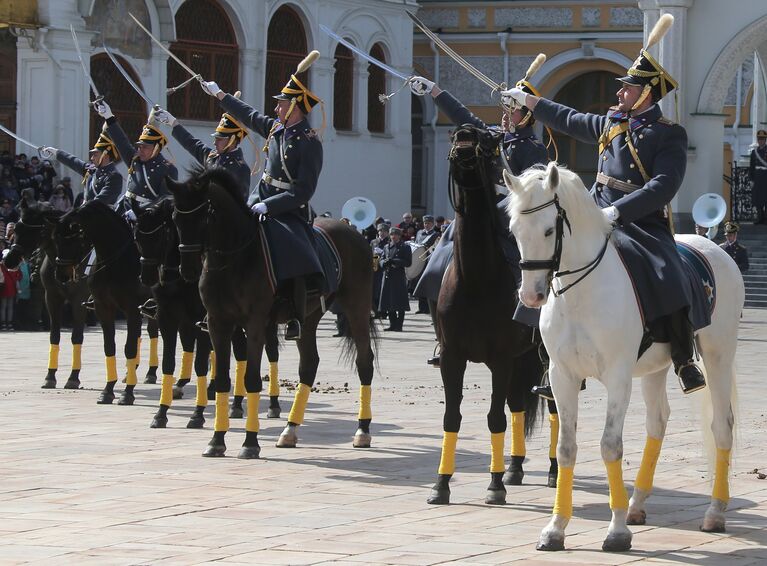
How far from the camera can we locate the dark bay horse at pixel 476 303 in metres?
9.66

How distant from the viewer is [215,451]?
11516 mm

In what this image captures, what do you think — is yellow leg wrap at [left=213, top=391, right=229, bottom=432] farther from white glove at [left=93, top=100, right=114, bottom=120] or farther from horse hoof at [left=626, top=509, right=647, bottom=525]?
white glove at [left=93, top=100, right=114, bottom=120]

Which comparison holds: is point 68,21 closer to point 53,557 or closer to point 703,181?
point 703,181

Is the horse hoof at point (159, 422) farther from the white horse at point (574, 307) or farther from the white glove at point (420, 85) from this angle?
the white horse at point (574, 307)

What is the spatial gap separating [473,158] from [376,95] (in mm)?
32146

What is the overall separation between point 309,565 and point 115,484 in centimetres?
282

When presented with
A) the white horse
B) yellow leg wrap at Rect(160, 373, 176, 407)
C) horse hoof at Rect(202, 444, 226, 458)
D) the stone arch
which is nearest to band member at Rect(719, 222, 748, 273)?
the stone arch

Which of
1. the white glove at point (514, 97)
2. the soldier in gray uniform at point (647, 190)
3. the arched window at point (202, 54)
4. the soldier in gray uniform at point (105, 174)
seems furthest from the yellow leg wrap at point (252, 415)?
the arched window at point (202, 54)

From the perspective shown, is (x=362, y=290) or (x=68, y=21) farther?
(x=68, y=21)

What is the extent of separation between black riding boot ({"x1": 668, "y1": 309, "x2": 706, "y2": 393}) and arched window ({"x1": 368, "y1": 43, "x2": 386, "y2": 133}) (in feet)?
108

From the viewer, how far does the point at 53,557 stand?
7754 mm

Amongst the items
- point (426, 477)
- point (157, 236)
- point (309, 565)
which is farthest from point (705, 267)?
point (157, 236)

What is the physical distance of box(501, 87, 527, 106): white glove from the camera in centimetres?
955

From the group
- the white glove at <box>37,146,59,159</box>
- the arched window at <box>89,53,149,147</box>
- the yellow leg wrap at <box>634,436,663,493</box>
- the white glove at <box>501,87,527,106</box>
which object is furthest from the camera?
the arched window at <box>89,53,149,147</box>
